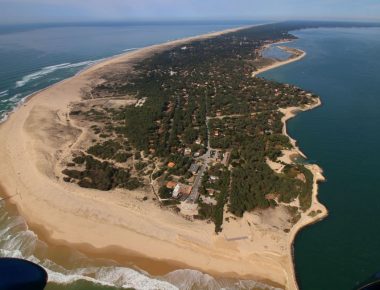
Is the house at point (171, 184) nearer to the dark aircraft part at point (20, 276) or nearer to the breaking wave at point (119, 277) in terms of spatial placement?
the breaking wave at point (119, 277)

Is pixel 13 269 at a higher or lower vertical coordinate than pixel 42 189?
higher

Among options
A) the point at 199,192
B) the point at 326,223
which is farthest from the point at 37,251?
the point at 326,223

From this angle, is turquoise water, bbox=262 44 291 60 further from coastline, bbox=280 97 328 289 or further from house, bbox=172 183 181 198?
house, bbox=172 183 181 198

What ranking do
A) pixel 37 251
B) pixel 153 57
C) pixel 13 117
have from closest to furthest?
pixel 37 251
pixel 13 117
pixel 153 57

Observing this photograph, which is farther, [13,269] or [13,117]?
[13,117]

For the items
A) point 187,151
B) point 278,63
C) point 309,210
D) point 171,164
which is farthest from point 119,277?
point 278,63

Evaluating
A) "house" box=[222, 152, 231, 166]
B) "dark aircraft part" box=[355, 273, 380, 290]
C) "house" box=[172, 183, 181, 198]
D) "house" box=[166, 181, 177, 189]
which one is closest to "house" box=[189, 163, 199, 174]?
"house" box=[166, 181, 177, 189]

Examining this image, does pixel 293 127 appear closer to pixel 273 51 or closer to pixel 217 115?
pixel 217 115
